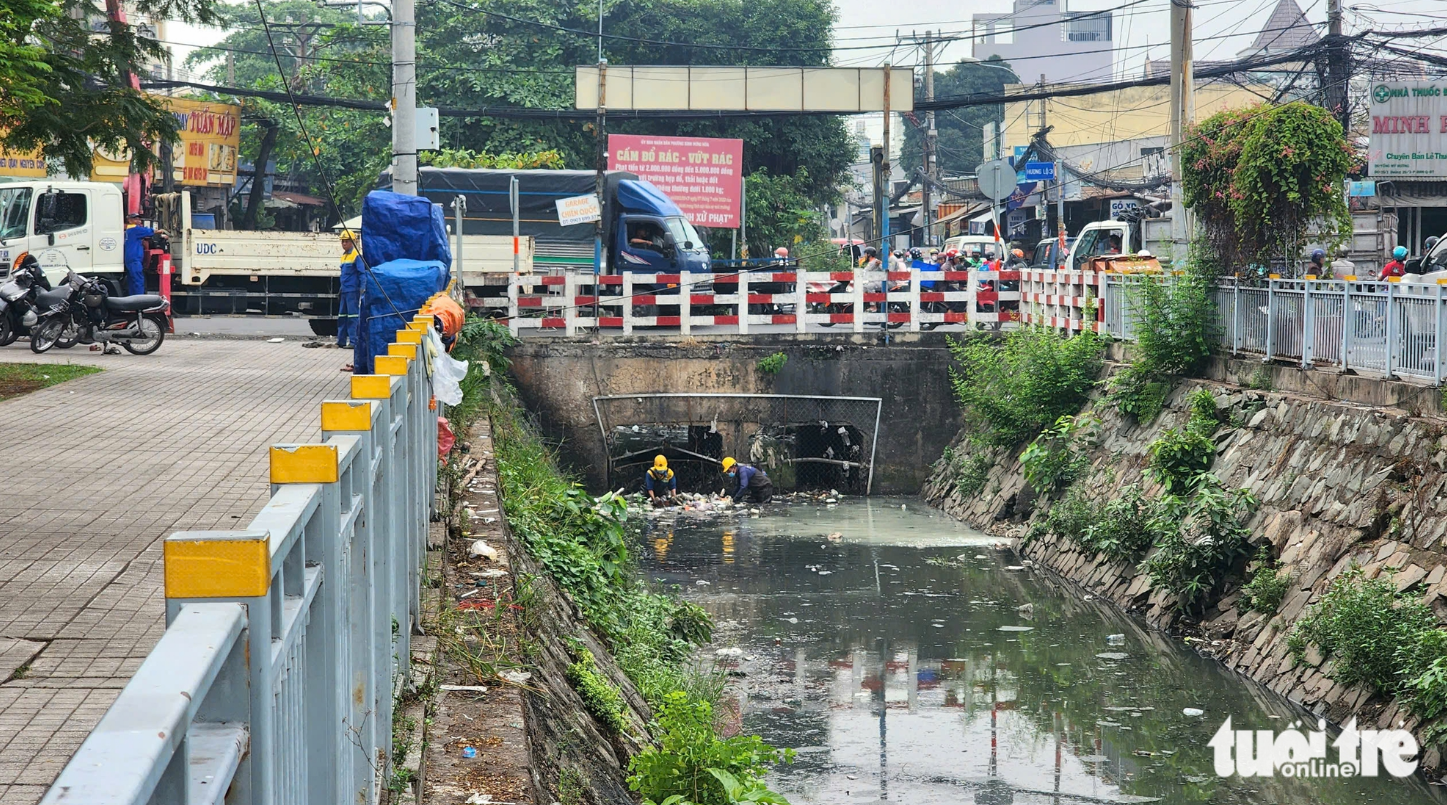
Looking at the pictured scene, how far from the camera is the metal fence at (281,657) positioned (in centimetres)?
148

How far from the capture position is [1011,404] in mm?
19750

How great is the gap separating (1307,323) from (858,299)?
8987 millimetres

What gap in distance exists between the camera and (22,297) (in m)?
17.9

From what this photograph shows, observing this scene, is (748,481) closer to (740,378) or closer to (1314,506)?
(740,378)

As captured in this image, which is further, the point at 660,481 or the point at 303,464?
the point at 660,481

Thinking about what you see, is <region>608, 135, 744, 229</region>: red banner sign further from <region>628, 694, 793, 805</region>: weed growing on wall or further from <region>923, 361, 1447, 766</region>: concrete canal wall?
<region>628, 694, 793, 805</region>: weed growing on wall

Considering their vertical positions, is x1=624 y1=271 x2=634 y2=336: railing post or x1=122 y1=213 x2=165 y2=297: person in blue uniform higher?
x1=122 y1=213 x2=165 y2=297: person in blue uniform

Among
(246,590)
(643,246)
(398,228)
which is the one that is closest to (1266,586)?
(398,228)

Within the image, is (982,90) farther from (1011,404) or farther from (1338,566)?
(1338,566)


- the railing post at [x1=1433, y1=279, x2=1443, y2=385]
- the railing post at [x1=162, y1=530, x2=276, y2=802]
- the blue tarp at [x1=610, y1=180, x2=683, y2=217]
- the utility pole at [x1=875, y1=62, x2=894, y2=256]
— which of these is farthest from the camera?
the utility pole at [x1=875, y1=62, x2=894, y2=256]

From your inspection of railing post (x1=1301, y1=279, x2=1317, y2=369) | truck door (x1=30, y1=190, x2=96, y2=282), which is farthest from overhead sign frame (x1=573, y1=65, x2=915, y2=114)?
railing post (x1=1301, y1=279, x2=1317, y2=369)

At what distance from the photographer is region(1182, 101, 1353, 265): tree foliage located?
1425 cm

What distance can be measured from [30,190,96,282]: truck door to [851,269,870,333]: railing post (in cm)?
1117

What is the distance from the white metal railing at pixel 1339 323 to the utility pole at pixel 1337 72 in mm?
9163
